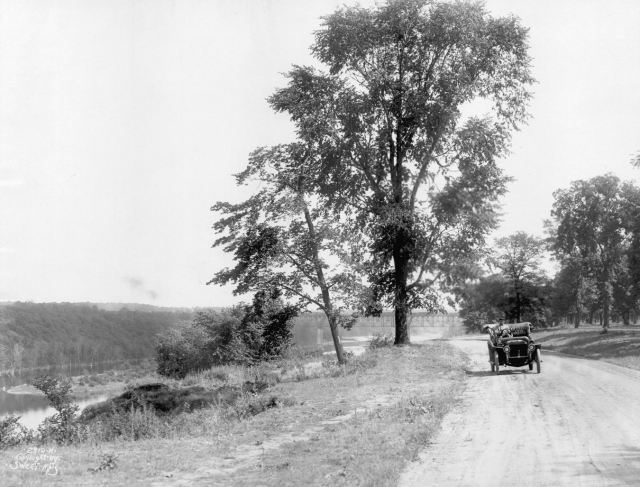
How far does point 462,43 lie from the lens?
2561 centimetres

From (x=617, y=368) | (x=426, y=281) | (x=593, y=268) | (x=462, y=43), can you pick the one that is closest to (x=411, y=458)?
(x=617, y=368)

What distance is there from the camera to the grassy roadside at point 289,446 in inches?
312

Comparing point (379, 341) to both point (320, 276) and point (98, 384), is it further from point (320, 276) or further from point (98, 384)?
point (98, 384)

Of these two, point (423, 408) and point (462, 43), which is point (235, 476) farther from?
point (462, 43)

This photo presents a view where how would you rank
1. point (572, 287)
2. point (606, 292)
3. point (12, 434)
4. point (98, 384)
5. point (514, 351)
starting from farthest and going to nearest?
point (98, 384) < point (572, 287) < point (606, 292) < point (514, 351) < point (12, 434)

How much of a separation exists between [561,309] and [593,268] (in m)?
20.1

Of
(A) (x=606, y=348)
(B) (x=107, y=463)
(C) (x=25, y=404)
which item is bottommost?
(C) (x=25, y=404)

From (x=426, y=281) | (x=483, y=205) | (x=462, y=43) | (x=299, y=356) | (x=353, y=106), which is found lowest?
(x=299, y=356)

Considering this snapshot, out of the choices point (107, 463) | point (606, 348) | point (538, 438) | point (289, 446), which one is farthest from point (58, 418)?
point (606, 348)

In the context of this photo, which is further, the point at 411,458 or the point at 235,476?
the point at 411,458

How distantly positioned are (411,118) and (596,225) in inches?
851

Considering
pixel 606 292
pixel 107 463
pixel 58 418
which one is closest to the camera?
pixel 107 463

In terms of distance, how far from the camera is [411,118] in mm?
25953

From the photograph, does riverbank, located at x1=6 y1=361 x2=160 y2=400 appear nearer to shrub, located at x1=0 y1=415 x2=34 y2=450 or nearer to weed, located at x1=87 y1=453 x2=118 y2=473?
shrub, located at x1=0 y1=415 x2=34 y2=450
